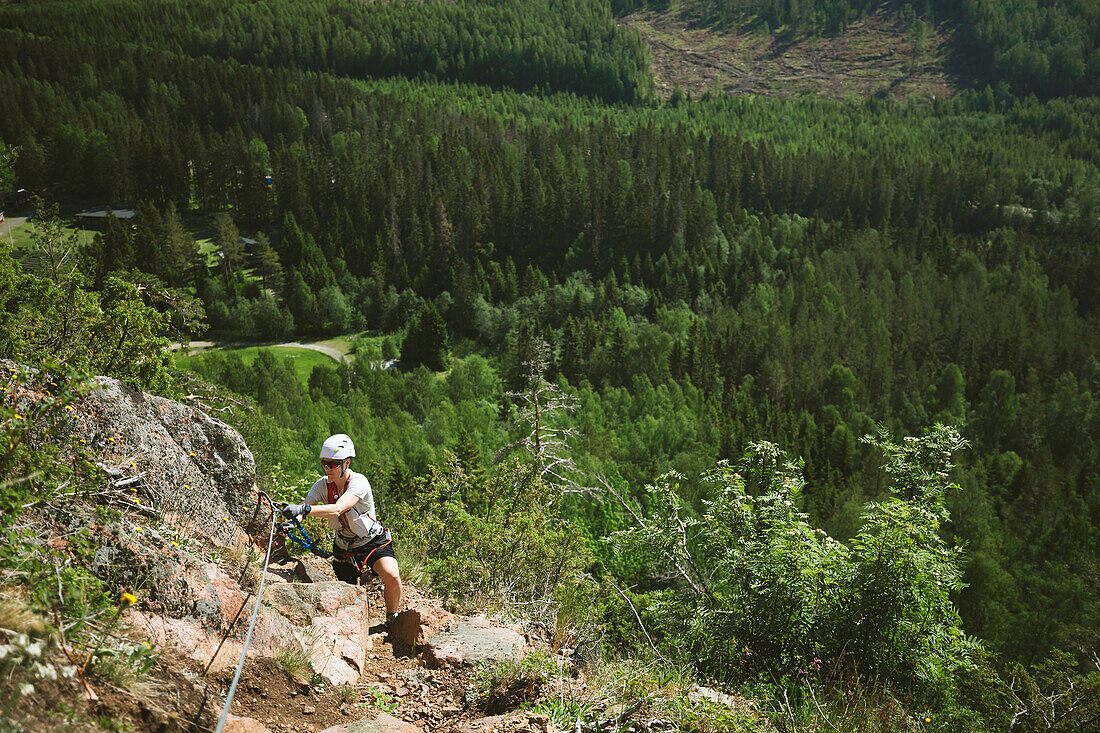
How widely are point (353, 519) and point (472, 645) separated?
7.18 ft

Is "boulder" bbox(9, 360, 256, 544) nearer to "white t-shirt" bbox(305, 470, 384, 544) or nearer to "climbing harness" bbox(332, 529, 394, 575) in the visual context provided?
"white t-shirt" bbox(305, 470, 384, 544)

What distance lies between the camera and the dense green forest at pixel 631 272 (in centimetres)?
6109

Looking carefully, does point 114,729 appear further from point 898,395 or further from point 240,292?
point 240,292

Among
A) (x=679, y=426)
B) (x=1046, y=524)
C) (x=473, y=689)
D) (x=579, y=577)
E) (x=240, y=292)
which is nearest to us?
(x=473, y=689)

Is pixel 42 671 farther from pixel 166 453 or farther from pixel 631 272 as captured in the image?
pixel 631 272

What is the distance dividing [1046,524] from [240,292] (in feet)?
321

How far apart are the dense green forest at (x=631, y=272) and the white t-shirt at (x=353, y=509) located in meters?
27.8

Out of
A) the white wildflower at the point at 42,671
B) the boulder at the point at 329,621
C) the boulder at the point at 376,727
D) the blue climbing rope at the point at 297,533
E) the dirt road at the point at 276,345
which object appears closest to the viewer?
the white wildflower at the point at 42,671

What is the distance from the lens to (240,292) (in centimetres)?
9869

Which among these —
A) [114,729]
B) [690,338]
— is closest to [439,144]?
[690,338]

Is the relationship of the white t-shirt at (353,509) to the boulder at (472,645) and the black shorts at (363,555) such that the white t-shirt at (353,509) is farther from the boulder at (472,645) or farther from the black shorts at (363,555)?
the boulder at (472,645)

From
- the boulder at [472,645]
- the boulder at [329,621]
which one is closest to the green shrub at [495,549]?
the boulder at [472,645]

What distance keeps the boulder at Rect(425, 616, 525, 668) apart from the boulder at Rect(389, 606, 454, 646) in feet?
0.46

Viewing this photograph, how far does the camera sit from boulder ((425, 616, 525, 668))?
26.9ft
